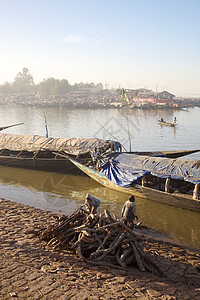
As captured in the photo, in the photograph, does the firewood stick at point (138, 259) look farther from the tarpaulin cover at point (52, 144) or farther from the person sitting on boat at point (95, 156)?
the tarpaulin cover at point (52, 144)

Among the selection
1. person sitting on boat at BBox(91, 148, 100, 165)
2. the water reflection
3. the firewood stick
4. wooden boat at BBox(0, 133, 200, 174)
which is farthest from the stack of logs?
wooden boat at BBox(0, 133, 200, 174)

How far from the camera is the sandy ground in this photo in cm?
428

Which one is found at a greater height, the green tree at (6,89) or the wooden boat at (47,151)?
the green tree at (6,89)

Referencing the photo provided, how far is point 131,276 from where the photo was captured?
4832mm

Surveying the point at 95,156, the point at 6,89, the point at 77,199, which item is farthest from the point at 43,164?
the point at 6,89

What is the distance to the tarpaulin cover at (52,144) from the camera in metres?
13.8

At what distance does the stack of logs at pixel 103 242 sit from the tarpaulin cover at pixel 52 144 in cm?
772

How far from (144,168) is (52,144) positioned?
21.2 feet

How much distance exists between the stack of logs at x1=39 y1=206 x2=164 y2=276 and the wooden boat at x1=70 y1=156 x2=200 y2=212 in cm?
410

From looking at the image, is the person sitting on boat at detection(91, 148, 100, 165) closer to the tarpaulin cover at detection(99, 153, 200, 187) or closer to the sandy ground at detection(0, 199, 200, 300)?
the tarpaulin cover at detection(99, 153, 200, 187)

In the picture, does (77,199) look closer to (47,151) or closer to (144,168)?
(144,168)

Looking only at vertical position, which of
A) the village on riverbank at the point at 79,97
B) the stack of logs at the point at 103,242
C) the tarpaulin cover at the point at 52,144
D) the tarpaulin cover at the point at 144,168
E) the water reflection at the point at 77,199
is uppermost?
the village on riverbank at the point at 79,97

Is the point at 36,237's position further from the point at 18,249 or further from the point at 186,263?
the point at 186,263

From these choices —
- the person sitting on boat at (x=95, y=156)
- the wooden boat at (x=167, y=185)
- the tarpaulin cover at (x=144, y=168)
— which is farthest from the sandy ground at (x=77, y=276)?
the person sitting on boat at (x=95, y=156)
